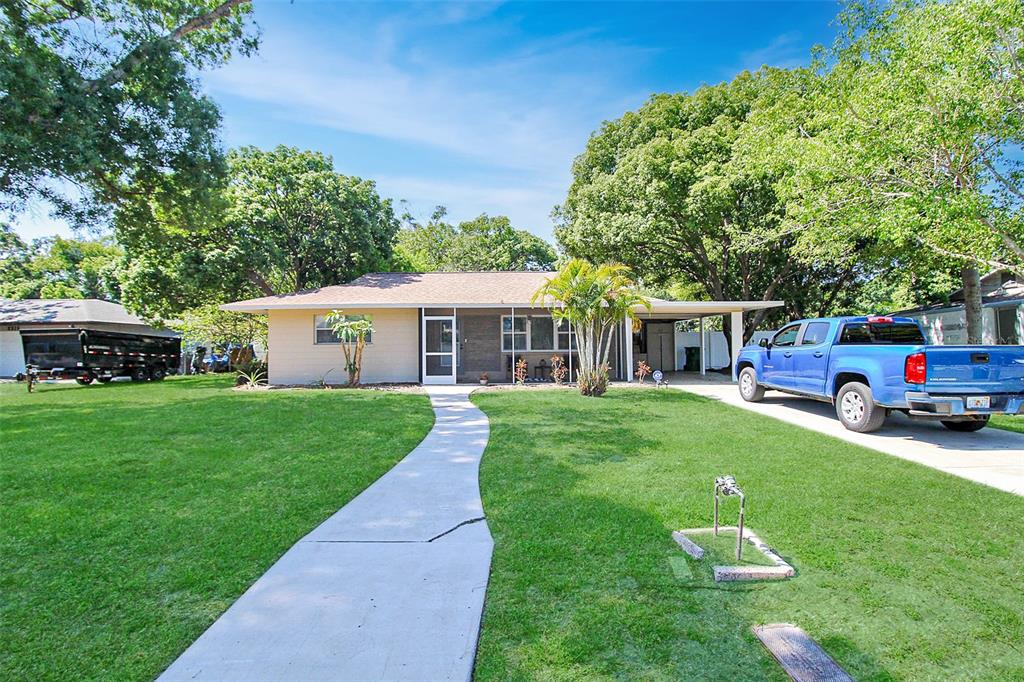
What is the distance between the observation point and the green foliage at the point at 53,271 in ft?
114

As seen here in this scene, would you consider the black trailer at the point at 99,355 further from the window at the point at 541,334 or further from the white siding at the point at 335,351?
the window at the point at 541,334

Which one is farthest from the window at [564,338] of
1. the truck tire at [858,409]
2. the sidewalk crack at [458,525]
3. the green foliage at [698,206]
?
the sidewalk crack at [458,525]

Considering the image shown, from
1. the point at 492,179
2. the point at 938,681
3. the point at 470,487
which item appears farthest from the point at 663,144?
the point at 938,681

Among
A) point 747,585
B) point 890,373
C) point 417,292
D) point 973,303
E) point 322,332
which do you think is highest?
point 417,292

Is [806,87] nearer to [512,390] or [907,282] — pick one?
[907,282]

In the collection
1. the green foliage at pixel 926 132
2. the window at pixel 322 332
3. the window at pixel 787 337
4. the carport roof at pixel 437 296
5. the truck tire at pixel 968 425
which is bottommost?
the truck tire at pixel 968 425

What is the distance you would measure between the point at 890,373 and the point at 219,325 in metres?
23.2

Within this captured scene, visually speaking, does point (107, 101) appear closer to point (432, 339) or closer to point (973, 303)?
point (432, 339)

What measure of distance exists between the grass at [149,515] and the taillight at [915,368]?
6.79 metres

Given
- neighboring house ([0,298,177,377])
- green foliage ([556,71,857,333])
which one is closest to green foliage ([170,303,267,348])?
neighboring house ([0,298,177,377])

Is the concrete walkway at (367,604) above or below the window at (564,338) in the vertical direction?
below

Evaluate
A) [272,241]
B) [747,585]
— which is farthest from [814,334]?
[272,241]

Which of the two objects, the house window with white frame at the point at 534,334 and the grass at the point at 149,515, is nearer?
the grass at the point at 149,515

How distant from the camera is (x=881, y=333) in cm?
859
